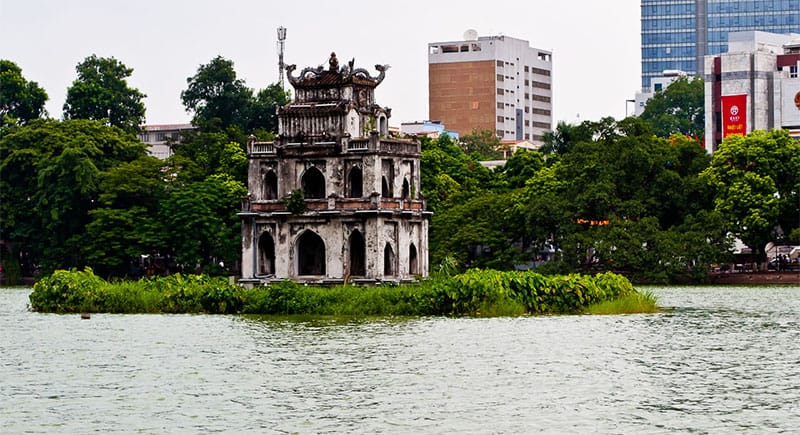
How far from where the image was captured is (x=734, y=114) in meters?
129

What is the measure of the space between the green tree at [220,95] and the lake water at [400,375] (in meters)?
55.9

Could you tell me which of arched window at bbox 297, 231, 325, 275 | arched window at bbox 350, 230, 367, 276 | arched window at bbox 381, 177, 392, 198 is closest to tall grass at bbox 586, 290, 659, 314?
arched window at bbox 350, 230, 367, 276

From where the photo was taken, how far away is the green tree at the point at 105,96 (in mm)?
112250

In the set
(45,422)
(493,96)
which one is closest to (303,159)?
(45,422)

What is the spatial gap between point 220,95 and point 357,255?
146ft

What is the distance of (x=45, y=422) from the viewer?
31.1 m

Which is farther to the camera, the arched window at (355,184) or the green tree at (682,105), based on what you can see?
the green tree at (682,105)

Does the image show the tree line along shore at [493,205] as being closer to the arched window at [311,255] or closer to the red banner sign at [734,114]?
the arched window at [311,255]

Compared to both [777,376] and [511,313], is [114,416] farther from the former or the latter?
[511,313]

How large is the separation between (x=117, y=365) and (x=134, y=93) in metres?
77.5

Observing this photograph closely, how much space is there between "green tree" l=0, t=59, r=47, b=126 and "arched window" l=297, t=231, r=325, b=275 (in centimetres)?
4299

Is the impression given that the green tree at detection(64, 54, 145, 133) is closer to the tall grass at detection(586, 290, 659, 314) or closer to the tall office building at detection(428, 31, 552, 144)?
the tall grass at detection(586, 290, 659, 314)

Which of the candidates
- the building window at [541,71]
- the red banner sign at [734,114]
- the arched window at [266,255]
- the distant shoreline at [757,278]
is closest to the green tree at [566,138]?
the distant shoreline at [757,278]

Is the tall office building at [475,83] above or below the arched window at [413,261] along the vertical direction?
above
